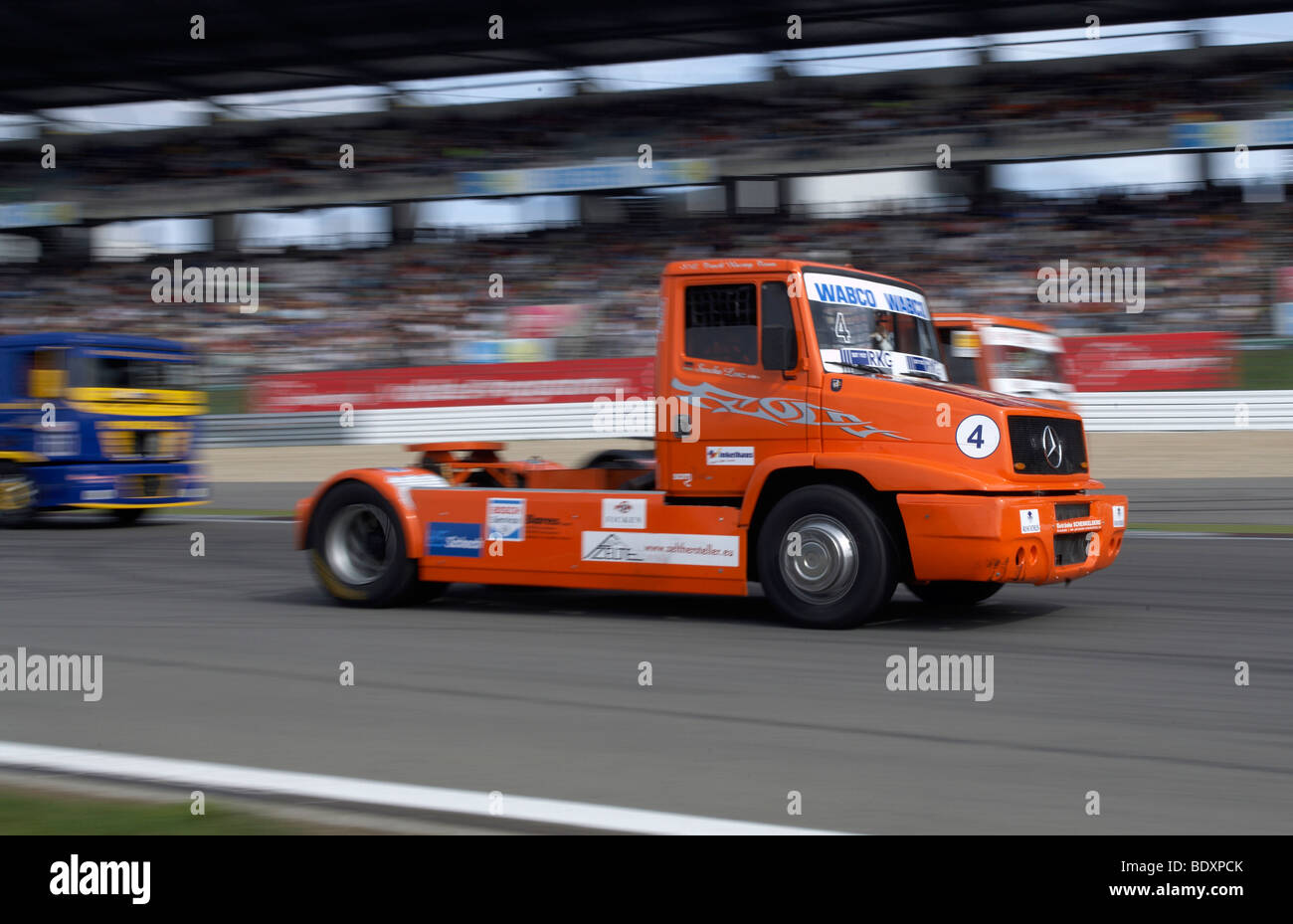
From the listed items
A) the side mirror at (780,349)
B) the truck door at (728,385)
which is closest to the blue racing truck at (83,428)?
the truck door at (728,385)

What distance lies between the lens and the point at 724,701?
573cm

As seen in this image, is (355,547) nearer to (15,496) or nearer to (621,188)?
(15,496)

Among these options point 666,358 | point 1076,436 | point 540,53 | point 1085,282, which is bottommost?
point 1076,436

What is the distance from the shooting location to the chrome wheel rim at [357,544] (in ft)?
29.7

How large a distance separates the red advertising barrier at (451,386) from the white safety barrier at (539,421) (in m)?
0.21

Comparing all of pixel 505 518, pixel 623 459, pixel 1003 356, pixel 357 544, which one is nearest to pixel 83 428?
pixel 357 544

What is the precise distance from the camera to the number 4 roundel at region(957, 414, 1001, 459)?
7.33 metres

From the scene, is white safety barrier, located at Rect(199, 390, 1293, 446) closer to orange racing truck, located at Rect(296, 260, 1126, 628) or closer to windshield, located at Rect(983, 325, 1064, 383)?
windshield, located at Rect(983, 325, 1064, 383)

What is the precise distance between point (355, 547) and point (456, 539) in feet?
2.83

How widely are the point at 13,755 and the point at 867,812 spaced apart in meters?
2.95

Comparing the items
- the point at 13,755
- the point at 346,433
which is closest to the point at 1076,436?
the point at 13,755
